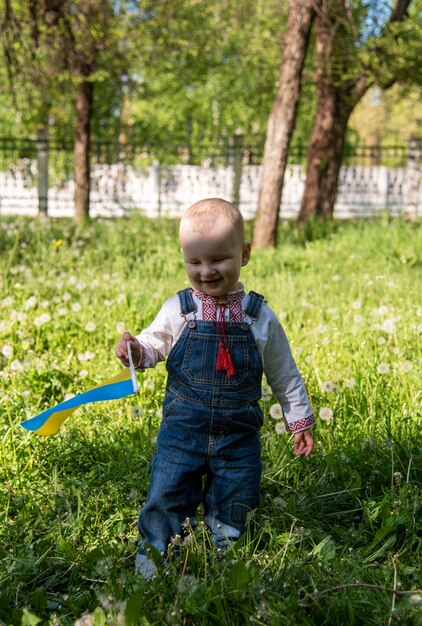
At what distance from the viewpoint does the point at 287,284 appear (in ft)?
23.1

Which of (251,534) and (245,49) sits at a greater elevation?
(245,49)

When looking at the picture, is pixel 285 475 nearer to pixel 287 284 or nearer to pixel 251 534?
pixel 251 534

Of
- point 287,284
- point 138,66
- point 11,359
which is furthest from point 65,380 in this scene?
point 138,66

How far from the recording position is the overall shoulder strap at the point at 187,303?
2549mm

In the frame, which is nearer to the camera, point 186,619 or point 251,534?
point 186,619

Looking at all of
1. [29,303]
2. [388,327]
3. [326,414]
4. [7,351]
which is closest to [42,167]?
[29,303]

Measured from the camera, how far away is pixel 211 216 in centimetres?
243

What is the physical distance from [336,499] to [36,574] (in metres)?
1.11

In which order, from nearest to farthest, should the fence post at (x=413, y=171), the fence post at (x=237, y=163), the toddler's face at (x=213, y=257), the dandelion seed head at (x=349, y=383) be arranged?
1. the toddler's face at (x=213, y=257)
2. the dandelion seed head at (x=349, y=383)
3. the fence post at (x=237, y=163)
4. the fence post at (x=413, y=171)

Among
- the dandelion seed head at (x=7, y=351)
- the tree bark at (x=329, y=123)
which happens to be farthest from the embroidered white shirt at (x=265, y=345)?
the tree bark at (x=329, y=123)

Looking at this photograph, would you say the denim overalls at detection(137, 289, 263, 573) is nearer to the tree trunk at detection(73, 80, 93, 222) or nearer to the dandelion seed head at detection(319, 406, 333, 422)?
the dandelion seed head at detection(319, 406, 333, 422)

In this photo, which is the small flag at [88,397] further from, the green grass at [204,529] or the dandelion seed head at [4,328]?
the dandelion seed head at [4,328]

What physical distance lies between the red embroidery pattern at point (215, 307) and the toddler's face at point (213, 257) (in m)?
0.04

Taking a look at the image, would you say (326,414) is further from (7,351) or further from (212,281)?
(7,351)
